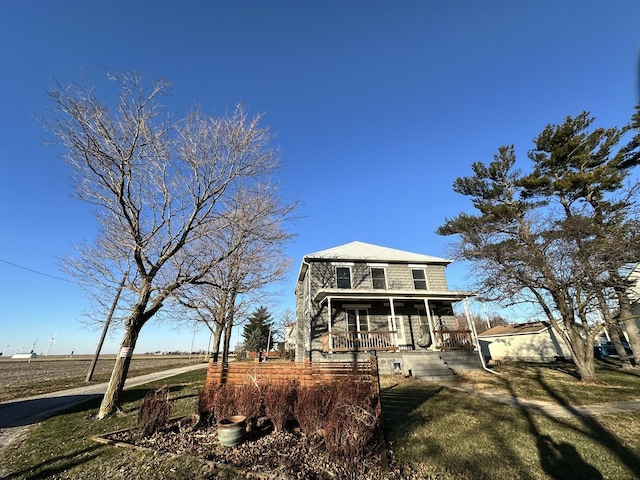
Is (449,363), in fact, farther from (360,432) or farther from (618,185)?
(618,185)

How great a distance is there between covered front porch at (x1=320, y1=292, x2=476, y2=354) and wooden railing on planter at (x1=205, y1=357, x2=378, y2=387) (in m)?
7.53

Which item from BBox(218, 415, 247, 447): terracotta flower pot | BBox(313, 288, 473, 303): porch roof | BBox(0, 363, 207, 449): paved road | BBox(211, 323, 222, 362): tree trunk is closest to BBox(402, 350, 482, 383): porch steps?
BBox(313, 288, 473, 303): porch roof

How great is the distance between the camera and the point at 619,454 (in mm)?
4508

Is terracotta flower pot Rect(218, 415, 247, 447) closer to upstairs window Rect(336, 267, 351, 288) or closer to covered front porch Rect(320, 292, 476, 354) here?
covered front porch Rect(320, 292, 476, 354)

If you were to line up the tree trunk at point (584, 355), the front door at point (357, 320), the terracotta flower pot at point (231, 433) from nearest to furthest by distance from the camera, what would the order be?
1. the terracotta flower pot at point (231, 433)
2. the tree trunk at point (584, 355)
3. the front door at point (357, 320)

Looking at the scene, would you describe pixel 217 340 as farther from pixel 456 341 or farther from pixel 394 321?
pixel 456 341

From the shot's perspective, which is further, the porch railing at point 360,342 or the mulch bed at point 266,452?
the porch railing at point 360,342

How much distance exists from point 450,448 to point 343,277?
40.0ft

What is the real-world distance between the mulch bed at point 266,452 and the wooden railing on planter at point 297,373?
1.01 metres

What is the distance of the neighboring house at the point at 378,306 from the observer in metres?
14.1

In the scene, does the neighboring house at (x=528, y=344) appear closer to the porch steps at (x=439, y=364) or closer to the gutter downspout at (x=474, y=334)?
the gutter downspout at (x=474, y=334)

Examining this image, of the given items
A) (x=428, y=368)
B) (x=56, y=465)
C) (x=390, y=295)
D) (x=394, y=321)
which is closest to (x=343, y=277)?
(x=390, y=295)

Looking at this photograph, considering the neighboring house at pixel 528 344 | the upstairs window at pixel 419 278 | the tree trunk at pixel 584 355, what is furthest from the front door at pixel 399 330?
the neighboring house at pixel 528 344

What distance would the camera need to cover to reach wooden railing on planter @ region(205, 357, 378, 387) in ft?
19.6
